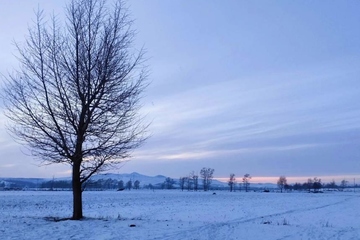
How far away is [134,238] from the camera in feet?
42.6

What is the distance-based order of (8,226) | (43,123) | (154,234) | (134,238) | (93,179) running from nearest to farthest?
1. (134,238)
2. (154,234)
3. (8,226)
4. (43,123)
5. (93,179)

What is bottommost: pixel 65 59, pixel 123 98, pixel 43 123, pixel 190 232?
pixel 190 232

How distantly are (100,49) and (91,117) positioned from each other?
10.3 ft

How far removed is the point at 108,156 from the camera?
60.8ft

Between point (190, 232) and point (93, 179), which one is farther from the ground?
point (93, 179)

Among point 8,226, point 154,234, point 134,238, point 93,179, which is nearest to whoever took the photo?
point 134,238

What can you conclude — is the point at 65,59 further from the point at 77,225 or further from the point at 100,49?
the point at 77,225

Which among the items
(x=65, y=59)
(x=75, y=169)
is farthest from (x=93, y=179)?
(x=65, y=59)

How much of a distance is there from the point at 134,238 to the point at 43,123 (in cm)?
→ 762

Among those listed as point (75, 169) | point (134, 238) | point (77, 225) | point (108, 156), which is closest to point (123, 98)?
point (108, 156)

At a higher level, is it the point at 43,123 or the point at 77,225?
the point at 43,123

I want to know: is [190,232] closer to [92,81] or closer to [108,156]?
[108,156]

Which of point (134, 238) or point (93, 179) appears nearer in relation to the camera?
point (134, 238)

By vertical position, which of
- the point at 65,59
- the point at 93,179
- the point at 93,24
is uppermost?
the point at 93,24
